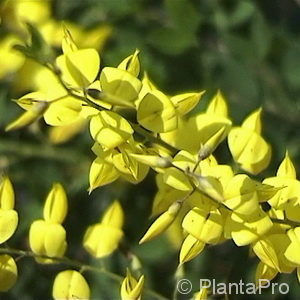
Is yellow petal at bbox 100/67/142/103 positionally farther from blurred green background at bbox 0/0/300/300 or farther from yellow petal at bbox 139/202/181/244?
blurred green background at bbox 0/0/300/300

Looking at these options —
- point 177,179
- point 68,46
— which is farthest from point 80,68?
point 177,179

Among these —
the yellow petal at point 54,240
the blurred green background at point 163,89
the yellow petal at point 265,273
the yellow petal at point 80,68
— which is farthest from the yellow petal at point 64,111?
the blurred green background at point 163,89

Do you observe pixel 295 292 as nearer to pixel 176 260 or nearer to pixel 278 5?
pixel 176 260

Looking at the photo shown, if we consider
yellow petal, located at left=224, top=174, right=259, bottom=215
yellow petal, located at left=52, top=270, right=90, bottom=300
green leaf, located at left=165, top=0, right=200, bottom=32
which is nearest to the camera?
yellow petal, located at left=224, top=174, right=259, bottom=215

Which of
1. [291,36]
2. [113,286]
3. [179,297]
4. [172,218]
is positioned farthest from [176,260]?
[172,218]

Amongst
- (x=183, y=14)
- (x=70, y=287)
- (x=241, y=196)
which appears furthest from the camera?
(x=183, y=14)

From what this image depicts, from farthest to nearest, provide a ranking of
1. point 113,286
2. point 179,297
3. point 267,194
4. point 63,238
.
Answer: point 113,286
point 179,297
point 63,238
point 267,194

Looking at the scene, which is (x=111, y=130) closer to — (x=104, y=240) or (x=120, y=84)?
(x=120, y=84)

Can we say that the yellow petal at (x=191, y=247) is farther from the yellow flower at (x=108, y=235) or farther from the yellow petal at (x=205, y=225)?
the yellow flower at (x=108, y=235)

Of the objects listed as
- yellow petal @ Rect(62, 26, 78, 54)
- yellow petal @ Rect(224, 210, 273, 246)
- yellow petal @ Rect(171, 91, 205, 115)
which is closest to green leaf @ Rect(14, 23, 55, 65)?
yellow petal @ Rect(62, 26, 78, 54)
